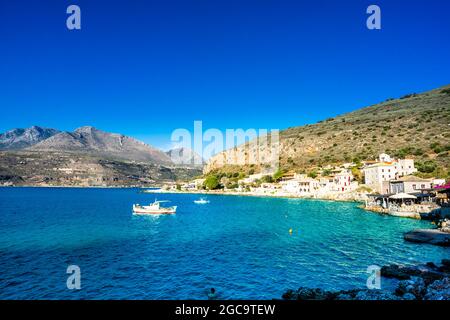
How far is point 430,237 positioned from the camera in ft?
89.9

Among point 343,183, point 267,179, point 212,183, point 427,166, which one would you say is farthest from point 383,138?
point 212,183

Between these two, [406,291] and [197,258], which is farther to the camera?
[197,258]

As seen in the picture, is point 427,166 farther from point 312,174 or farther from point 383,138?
point 383,138

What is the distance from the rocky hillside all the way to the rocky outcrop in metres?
41.6

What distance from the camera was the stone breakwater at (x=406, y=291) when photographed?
14164 mm

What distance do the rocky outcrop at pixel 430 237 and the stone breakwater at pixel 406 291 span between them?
9532mm

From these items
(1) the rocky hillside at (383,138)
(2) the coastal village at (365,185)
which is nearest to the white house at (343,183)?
(2) the coastal village at (365,185)

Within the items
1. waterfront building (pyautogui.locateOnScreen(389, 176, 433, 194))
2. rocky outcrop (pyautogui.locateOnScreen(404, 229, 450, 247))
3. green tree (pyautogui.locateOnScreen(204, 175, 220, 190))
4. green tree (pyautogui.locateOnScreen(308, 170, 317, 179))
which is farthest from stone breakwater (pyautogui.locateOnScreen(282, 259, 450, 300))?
green tree (pyautogui.locateOnScreen(204, 175, 220, 190))

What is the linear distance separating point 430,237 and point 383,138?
3224 inches

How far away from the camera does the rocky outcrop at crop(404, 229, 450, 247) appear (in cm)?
2638

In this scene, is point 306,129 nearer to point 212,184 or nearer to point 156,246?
point 212,184
